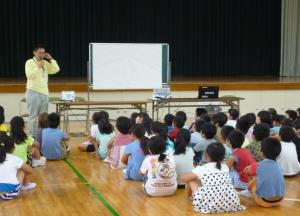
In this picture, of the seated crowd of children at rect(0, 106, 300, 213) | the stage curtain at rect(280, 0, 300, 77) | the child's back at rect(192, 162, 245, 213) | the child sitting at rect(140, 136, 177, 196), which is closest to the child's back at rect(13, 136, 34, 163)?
the seated crowd of children at rect(0, 106, 300, 213)

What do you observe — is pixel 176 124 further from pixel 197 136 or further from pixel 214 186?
pixel 214 186

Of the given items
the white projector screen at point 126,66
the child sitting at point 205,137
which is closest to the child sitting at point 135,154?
the child sitting at point 205,137

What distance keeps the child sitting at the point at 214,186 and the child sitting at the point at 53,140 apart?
8.54 ft

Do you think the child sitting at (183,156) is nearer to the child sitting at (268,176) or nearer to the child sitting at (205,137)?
the child sitting at (205,137)

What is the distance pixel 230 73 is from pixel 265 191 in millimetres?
10415

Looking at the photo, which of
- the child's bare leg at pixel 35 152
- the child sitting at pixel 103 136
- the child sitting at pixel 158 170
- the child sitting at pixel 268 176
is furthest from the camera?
the child sitting at pixel 103 136

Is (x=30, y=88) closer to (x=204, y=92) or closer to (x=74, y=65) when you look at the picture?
(x=204, y=92)

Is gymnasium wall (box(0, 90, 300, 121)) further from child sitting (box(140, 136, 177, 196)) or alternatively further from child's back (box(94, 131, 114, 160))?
child sitting (box(140, 136, 177, 196))

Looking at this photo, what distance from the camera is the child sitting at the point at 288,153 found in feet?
18.3

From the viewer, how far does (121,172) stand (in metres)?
6.00

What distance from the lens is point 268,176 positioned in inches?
175

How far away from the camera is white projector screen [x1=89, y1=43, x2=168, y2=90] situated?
31.7ft

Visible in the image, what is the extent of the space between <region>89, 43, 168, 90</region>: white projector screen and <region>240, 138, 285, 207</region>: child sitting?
18.0 ft

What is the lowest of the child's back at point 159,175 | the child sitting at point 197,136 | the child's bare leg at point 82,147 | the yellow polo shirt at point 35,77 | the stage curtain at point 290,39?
the child's bare leg at point 82,147
